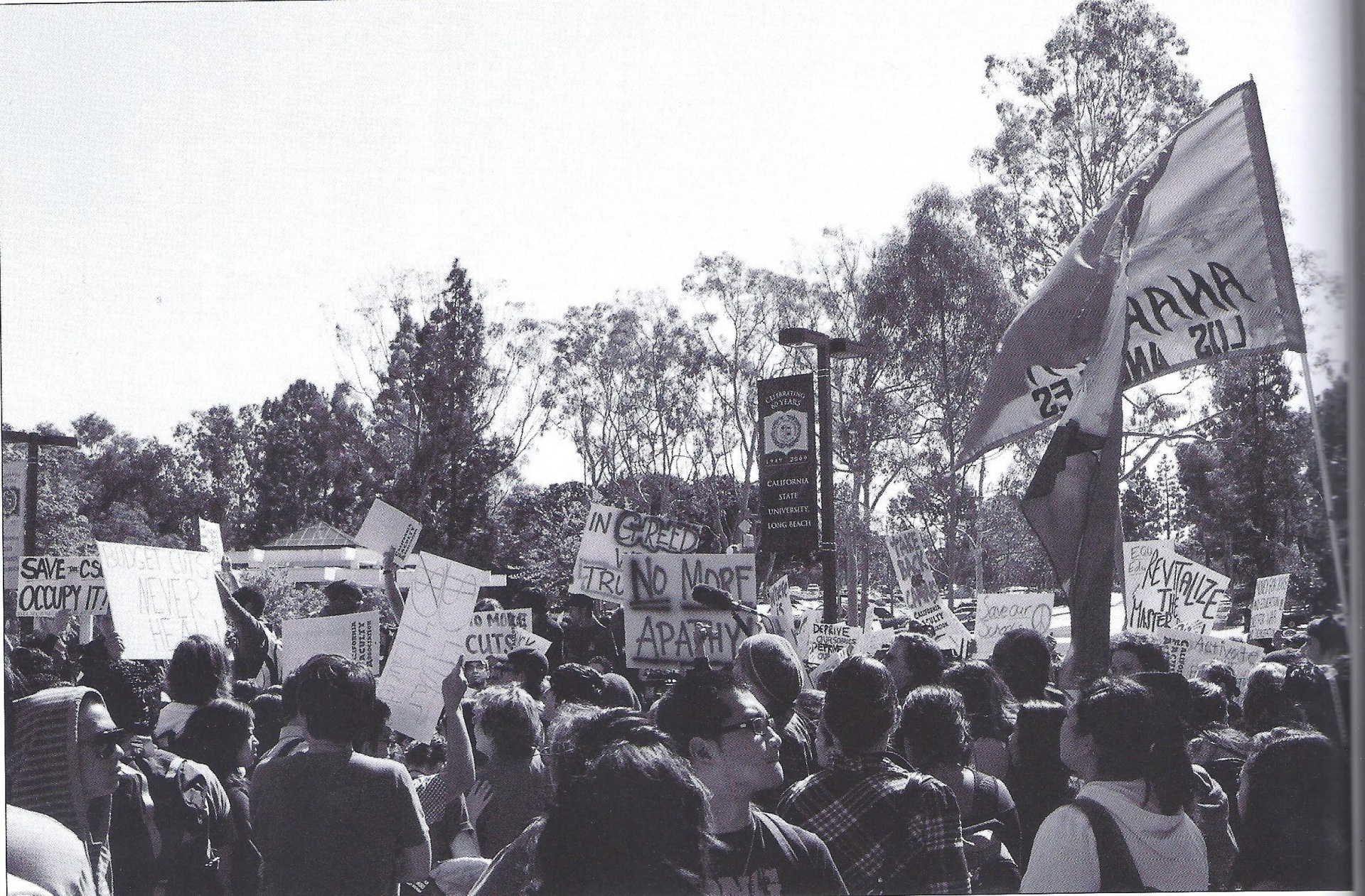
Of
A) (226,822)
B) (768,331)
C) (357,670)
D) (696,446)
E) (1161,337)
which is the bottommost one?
(226,822)

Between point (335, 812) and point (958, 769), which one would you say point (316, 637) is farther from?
point (958, 769)

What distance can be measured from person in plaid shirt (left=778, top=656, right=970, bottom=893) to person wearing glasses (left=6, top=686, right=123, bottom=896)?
195 cm

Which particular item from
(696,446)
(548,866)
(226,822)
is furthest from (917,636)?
(696,446)

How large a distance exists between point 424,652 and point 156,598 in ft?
6.53

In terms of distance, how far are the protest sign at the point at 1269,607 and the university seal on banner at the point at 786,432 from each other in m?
6.47

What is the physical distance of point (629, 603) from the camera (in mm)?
6531

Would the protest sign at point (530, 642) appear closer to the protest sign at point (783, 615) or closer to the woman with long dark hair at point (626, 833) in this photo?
the protest sign at point (783, 615)

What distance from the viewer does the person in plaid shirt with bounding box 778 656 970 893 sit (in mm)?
2916

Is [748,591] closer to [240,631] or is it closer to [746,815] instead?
[240,631]

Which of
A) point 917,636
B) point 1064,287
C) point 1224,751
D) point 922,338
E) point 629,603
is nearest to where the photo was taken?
point 1224,751

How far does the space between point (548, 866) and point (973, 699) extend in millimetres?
2667

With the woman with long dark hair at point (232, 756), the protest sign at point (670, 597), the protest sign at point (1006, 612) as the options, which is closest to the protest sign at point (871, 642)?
the protest sign at point (1006, 612)

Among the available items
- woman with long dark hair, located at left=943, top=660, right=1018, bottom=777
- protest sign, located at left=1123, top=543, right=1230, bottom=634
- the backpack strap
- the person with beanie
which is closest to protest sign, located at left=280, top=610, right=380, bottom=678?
the person with beanie

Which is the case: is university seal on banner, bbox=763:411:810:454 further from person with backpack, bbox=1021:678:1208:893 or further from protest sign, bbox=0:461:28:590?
person with backpack, bbox=1021:678:1208:893
